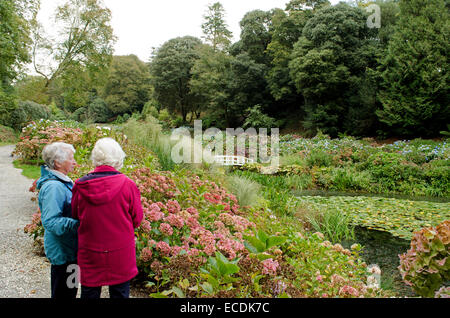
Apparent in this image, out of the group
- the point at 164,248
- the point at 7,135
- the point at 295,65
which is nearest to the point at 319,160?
the point at 164,248

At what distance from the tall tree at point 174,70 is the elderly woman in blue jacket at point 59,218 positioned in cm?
2764

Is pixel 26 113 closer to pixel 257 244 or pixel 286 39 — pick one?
pixel 286 39

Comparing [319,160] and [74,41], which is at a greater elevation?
[74,41]

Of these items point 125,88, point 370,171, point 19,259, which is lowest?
point 19,259

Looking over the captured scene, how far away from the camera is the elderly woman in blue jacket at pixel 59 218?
1.81 meters

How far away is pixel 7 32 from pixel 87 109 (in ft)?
85.6

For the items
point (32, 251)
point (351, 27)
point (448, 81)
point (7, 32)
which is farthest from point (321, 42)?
point (32, 251)

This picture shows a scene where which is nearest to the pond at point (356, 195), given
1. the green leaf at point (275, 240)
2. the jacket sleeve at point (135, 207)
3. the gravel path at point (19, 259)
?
the green leaf at point (275, 240)

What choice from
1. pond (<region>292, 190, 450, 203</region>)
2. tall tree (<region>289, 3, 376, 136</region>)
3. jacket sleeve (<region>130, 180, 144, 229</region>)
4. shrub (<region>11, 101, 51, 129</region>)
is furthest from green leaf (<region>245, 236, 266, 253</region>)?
shrub (<region>11, 101, 51, 129</region>)

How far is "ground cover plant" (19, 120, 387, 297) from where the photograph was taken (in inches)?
83.9

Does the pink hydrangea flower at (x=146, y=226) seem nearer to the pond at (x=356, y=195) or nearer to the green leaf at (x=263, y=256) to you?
the green leaf at (x=263, y=256)

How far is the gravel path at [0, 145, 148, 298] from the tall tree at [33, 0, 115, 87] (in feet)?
60.2

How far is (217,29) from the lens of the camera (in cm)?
2806

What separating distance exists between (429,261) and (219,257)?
145 cm
